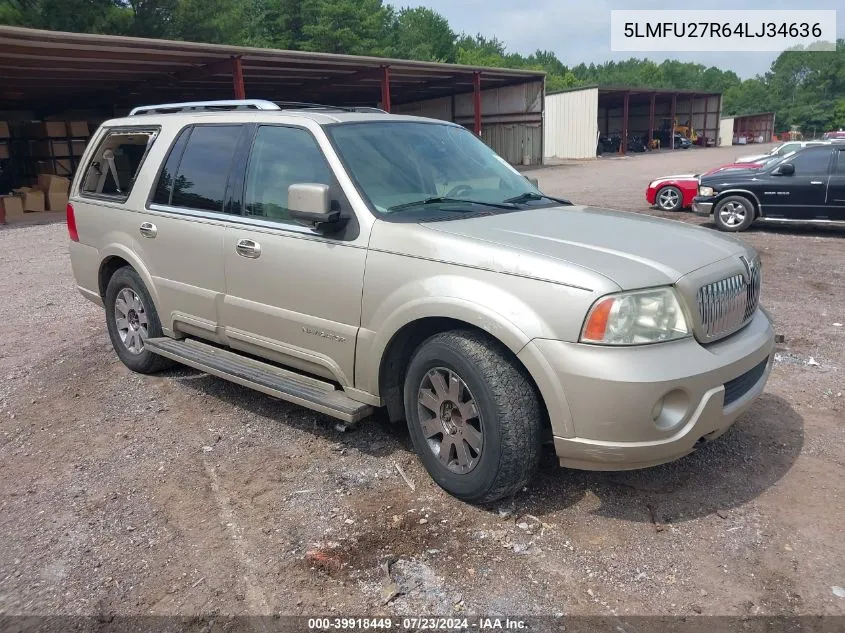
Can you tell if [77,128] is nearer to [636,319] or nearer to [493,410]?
[493,410]

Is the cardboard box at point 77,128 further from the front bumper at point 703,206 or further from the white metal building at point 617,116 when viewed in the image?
the white metal building at point 617,116

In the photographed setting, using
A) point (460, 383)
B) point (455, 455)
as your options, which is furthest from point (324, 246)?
point (455, 455)

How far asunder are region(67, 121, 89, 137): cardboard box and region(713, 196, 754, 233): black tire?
2024cm

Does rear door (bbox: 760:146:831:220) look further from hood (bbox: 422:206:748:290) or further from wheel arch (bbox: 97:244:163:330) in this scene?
wheel arch (bbox: 97:244:163:330)

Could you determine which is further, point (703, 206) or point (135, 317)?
point (703, 206)

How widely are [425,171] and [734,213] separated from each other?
396 inches

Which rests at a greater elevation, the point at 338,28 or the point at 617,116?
the point at 338,28

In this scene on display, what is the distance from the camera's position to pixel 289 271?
392 centimetres

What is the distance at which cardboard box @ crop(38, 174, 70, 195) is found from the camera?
20438 millimetres

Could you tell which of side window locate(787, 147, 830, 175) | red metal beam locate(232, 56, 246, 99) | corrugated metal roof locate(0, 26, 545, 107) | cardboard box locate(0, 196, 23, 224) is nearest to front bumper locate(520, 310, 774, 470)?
side window locate(787, 147, 830, 175)

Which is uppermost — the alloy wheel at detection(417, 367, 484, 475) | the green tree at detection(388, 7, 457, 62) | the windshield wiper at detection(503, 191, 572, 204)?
the green tree at detection(388, 7, 457, 62)

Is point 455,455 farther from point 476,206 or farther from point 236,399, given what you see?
point 236,399

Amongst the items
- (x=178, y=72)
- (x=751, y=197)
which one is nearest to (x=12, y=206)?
(x=178, y=72)

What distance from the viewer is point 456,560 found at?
119 inches
